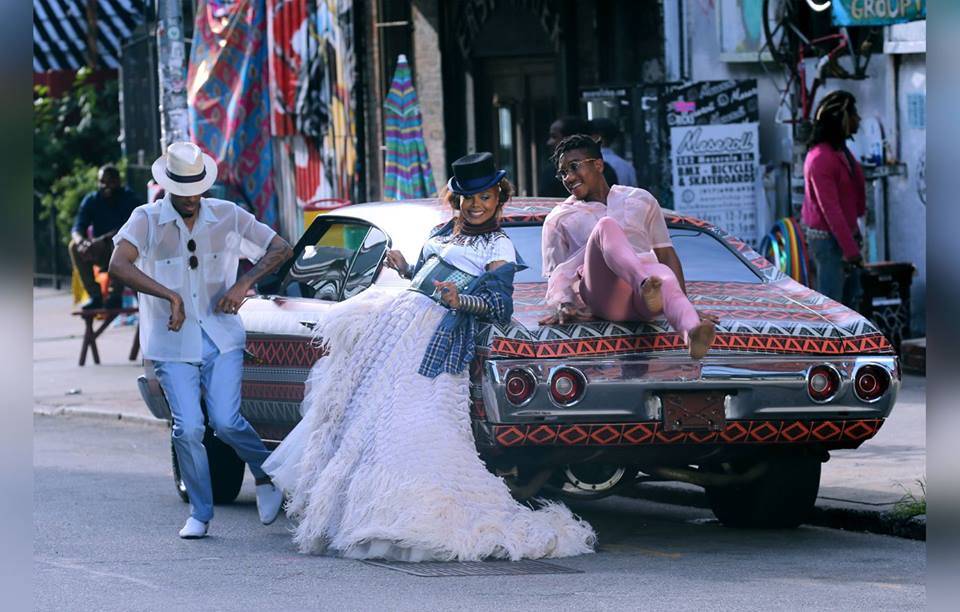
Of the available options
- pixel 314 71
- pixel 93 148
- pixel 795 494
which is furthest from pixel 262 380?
pixel 93 148

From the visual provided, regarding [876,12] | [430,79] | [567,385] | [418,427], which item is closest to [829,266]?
[876,12]

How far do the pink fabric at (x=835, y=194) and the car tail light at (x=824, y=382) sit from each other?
4.93 metres

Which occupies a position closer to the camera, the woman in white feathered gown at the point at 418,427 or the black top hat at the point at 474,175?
the woman in white feathered gown at the point at 418,427

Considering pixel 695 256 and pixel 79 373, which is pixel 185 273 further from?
pixel 79 373

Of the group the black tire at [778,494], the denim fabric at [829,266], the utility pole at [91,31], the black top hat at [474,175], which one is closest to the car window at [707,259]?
the black tire at [778,494]

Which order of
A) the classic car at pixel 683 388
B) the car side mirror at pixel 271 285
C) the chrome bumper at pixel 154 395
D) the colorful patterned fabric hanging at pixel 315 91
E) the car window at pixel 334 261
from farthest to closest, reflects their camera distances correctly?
1. the colorful patterned fabric hanging at pixel 315 91
2. the car side mirror at pixel 271 285
3. the chrome bumper at pixel 154 395
4. the car window at pixel 334 261
5. the classic car at pixel 683 388

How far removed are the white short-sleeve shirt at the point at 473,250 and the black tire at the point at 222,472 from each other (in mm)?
2024

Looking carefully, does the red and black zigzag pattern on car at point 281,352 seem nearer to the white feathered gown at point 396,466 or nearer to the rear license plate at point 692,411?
the white feathered gown at point 396,466

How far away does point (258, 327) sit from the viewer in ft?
26.0

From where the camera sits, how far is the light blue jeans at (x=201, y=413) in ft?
23.6

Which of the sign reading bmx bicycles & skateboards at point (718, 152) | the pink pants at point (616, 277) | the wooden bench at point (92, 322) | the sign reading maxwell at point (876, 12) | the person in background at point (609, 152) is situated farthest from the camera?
the wooden bench at point (92, 322)

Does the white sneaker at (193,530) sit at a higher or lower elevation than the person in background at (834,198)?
lower

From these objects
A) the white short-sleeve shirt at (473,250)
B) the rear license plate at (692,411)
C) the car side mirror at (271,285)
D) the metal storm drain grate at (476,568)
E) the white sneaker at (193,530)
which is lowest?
the white sneaker at (193,530)

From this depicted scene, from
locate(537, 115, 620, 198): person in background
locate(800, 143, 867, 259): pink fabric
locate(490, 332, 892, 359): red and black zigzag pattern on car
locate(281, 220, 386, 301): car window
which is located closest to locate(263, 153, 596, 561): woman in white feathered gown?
locate(490, 332, 892, 359): red and black zigzag pattern on car
